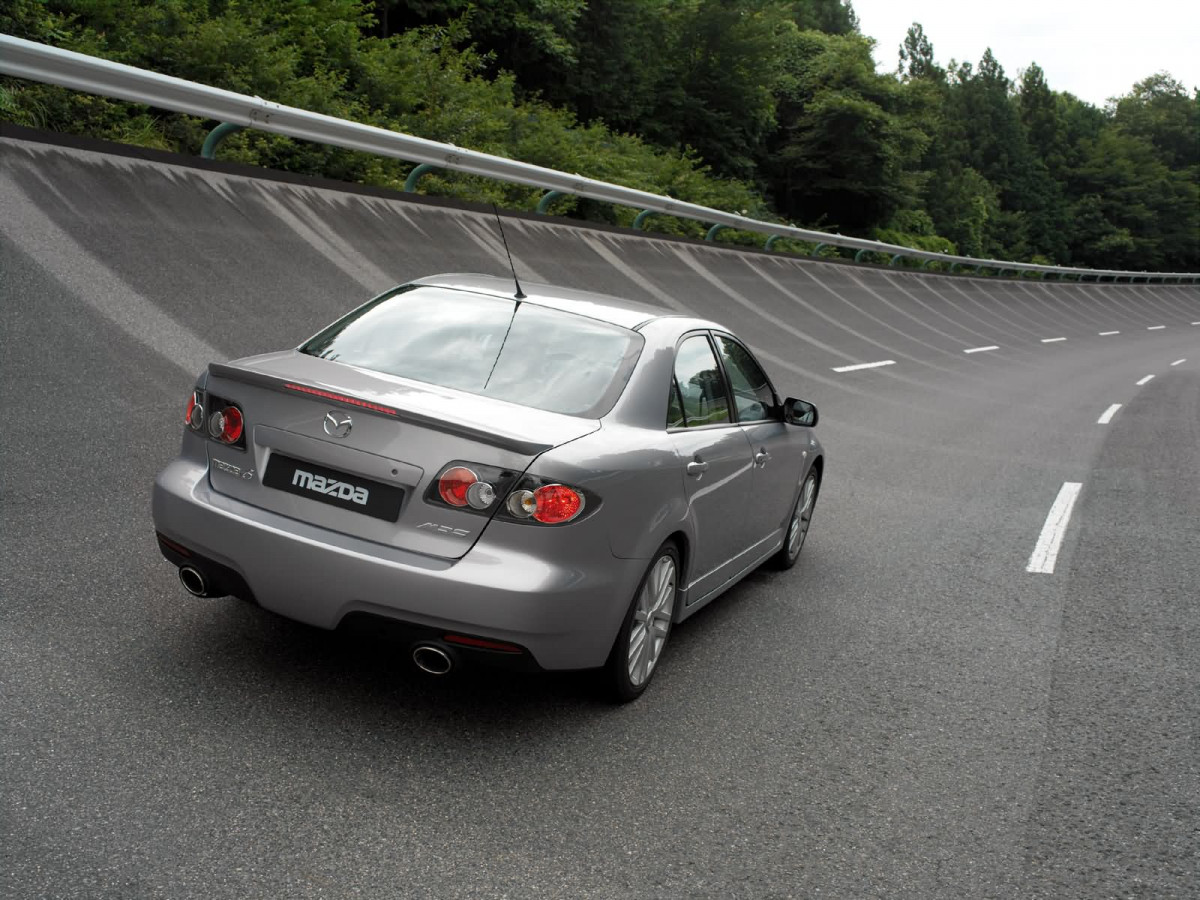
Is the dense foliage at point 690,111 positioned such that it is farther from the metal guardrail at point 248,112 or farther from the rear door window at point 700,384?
the rear door window at point 700,384

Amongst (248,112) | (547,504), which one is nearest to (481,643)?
(547,504)

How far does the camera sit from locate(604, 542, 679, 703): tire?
14.4 feet

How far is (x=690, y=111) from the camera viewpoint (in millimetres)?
44281

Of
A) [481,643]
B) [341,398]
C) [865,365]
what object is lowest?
[865,365]

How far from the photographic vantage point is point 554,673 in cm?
411

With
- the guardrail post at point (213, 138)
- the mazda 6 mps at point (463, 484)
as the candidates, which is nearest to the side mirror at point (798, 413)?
the mazda 6 mps at point (463, 484)

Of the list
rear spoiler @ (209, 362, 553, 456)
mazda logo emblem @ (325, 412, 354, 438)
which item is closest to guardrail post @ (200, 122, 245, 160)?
rear spoiler @ (209, 362, 553, 456)

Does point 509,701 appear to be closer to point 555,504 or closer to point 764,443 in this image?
point 555,504

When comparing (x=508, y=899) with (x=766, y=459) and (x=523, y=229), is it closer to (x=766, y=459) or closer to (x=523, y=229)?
Result: (x=766, y=459)

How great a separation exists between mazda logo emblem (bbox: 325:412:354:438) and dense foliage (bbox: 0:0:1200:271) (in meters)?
7.41

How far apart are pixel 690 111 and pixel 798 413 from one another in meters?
40.0

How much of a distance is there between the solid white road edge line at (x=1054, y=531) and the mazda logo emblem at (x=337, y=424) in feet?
15.8

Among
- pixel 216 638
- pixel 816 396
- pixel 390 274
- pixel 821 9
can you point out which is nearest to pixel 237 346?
pixel 390 274

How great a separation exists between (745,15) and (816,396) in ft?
118
